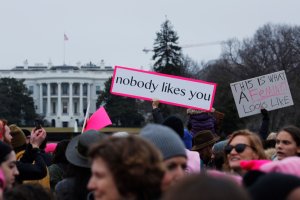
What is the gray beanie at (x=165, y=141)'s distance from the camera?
3678 mm

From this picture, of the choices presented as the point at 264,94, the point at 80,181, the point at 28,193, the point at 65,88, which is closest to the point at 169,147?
the point at 28,193

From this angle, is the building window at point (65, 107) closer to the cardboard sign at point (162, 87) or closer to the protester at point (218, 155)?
the cardboard sign at point (162, 87)

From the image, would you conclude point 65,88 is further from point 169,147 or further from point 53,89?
point 169,147

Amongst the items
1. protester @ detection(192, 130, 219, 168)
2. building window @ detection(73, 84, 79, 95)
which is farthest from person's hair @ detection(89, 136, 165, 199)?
building window @ detection(73, 84, 79, 95)

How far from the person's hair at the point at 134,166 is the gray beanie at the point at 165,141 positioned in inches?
17.1

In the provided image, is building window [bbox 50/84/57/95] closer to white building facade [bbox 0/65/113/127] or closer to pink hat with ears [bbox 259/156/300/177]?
white building facade [bbox 0/65/113/127]

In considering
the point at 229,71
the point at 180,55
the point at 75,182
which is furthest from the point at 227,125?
the point at 75,182

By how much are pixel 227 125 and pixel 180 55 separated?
4072 centimetres

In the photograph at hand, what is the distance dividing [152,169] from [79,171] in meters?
1.77

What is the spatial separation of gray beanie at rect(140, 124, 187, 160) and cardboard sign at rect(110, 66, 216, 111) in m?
5.66

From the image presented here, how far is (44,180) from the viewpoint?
6.54 metres

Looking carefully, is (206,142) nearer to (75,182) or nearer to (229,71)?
(75,182)

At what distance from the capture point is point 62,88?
142375mm

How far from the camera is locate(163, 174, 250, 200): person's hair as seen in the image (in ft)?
7.15
